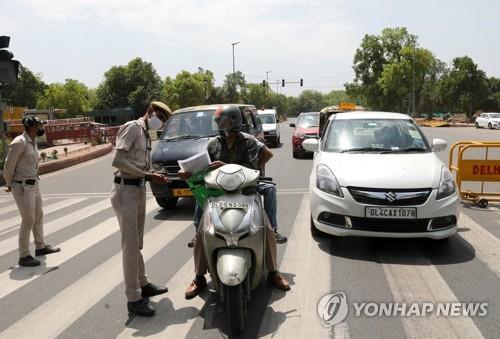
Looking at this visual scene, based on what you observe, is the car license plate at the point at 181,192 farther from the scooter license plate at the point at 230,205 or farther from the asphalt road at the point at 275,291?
the scooter license plate at the point at 230,205

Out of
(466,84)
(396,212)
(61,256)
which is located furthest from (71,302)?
(466,84)

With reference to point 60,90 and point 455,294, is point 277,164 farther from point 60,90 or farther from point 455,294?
point 60,90

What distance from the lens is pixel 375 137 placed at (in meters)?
6.69

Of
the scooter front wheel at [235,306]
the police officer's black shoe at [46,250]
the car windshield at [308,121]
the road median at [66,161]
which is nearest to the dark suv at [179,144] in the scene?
the police officer's black shoe at [46,250]

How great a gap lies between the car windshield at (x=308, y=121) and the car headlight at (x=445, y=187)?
1249 cm

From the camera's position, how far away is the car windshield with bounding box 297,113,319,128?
1817 centimetres

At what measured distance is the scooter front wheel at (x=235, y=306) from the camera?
11.7 ft

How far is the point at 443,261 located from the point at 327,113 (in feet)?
39.9

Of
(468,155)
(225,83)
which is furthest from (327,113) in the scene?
(225,83)

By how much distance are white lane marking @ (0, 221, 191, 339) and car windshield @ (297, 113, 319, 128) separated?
1283cm

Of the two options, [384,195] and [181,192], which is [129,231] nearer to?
[384,195]

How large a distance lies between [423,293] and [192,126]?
5.78 metres

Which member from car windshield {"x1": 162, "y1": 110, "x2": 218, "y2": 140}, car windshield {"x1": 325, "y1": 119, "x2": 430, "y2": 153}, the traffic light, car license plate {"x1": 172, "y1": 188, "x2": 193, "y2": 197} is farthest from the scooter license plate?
the traffic light

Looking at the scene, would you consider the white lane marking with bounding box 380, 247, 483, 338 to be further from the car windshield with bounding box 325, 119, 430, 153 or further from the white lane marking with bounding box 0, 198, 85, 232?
the white lane marking with bounding box 0, 198, 85, 232
